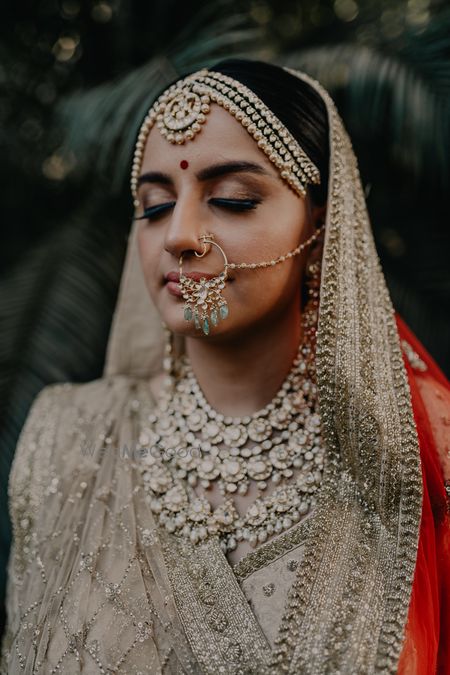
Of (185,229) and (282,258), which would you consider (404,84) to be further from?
(185,229)

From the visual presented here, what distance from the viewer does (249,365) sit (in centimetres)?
143

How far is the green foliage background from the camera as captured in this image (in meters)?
2.11

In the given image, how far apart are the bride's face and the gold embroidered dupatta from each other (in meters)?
0.11

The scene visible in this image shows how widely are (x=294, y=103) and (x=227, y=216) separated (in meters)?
0.31

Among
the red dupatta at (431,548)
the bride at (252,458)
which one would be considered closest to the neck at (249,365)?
the bride at (252,458)

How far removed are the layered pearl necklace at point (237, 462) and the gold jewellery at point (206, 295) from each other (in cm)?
27

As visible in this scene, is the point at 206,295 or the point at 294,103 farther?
the point at 294,103

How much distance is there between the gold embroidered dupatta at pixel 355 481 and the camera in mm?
1124

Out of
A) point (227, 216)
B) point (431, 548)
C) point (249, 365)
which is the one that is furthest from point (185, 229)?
point (431, 548)

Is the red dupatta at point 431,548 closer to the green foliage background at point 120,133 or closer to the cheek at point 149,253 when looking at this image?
the cheek at point 149,253

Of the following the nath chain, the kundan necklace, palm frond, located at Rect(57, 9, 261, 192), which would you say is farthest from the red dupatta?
palm frond, located at Rect(57, 9, 261, 192)

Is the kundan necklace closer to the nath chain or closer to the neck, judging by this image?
the neck

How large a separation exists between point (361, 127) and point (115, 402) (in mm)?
1378

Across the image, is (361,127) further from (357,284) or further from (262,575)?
(262,575)
